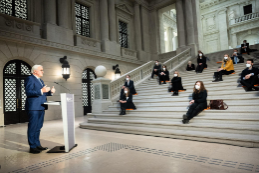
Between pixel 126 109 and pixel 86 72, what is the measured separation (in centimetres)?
705

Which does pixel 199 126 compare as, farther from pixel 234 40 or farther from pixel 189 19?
pixel 234 40

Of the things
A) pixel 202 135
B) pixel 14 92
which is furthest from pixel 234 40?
pixel 14 92

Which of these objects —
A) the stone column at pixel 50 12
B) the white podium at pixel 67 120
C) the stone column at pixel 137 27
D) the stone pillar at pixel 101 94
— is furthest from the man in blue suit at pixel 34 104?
the stone column at pixel 137 27

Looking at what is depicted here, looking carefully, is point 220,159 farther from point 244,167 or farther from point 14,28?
point 14,28

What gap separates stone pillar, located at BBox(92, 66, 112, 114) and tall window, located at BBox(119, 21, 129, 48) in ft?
31.0

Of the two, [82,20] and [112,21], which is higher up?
[112,21]

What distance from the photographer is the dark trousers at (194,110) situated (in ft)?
19.3

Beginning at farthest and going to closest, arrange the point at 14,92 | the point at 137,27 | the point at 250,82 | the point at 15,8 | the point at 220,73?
the point at 137,27
the point at 15,8
the point at 14,92
the point at 220,73
the point at 250,82

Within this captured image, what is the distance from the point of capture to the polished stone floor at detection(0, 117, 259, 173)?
3100mm

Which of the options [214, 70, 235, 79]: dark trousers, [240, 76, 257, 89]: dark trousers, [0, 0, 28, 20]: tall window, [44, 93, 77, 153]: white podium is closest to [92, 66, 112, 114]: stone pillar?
[44, 93, 77, 153]: white podium

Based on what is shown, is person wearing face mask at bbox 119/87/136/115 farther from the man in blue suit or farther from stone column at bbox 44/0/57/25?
stone column at bbox 44/0/57/25

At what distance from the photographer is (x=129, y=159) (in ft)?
11.9

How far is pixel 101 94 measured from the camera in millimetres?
9188

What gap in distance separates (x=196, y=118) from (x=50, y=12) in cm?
1098
